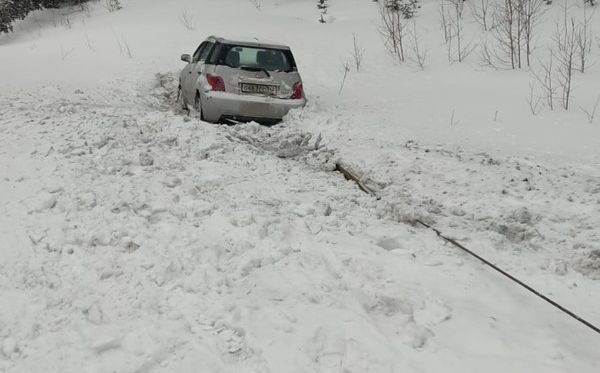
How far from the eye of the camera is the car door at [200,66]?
8.52 meters

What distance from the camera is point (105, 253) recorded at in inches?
154

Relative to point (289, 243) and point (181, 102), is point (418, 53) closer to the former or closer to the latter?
point (181, 102)

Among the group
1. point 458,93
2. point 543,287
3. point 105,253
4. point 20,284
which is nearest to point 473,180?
point 543,287

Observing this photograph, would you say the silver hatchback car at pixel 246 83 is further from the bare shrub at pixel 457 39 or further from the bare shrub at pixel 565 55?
the bare shrub at pixel 457 39

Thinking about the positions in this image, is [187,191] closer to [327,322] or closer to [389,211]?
[389,211]

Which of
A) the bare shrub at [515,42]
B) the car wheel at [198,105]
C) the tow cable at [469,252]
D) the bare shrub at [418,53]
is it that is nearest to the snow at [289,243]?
the tow cable at [469,252]

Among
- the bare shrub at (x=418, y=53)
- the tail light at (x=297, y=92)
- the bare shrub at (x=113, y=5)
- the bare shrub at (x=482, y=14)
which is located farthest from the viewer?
the bare shrub at (x=113, y=5)

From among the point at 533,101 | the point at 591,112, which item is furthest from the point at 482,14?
the point at 591,112

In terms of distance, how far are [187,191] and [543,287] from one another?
10.4 ft

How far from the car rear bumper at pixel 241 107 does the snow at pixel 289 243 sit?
346mm

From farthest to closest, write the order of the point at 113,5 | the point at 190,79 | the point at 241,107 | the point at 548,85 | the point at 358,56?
the point at 113,5
the point at 358,56
the point at 548,85
the point at 190,79
the point at 241,107

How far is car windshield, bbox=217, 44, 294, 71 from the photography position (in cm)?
834

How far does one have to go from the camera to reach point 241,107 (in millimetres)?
8125

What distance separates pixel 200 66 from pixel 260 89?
121cm
